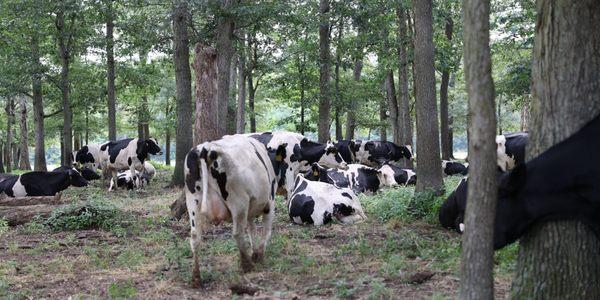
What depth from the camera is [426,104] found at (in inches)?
414

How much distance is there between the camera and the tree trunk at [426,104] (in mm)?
10328

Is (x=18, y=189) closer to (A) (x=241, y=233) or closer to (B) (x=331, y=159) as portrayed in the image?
(B) (x=331, y=159)

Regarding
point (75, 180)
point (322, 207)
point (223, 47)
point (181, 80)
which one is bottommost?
point (322, 207)

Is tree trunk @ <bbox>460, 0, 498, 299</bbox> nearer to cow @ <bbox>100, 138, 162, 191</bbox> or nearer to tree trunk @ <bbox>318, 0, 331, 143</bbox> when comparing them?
cow @ <bbox>100, 138, 162, 191</bbox>

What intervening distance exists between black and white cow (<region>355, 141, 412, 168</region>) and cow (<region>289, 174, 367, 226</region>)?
1263 cm

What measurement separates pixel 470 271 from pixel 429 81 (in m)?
6.75

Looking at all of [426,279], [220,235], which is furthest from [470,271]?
[220,235]

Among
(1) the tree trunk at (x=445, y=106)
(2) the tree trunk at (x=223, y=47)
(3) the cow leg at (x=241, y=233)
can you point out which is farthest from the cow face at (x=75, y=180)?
(1) the tree trunk at (x=445, y=106)

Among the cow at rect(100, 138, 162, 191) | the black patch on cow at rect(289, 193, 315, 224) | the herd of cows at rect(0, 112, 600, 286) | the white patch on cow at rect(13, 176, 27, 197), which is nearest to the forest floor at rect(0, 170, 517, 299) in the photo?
the black patch on cow at rect(289, 193, 315, 224)

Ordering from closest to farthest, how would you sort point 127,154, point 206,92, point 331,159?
point 206,92, point 331,159, point 127,154

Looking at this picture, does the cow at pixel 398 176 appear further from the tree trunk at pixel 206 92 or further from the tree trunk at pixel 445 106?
the tree trunk at pixel 445 106

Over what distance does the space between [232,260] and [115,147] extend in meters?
14.3

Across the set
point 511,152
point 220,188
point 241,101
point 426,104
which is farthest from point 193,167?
point 241,101

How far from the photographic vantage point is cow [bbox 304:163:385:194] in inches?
603
